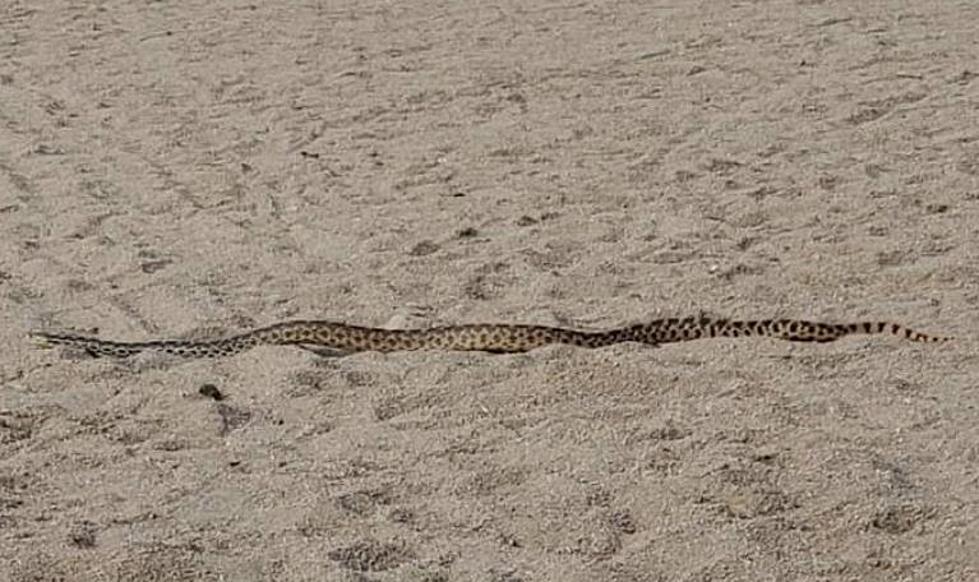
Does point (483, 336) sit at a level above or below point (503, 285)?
above

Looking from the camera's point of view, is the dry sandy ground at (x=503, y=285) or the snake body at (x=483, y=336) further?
the snake body at (x=483, y=336)

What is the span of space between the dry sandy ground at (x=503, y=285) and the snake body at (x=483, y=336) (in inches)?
4.1

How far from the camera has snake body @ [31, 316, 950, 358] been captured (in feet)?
23.4

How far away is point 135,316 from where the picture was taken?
786 cm

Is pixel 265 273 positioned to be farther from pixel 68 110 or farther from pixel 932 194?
pixel 68 110

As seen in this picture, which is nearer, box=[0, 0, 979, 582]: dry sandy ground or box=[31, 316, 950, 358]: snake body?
box=[0, 0, 979, 582]: dry sandy ground

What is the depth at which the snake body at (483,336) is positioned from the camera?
712 centimetres

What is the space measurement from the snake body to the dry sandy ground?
0.35 feet

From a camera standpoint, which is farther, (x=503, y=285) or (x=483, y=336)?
(x=503, y=285)

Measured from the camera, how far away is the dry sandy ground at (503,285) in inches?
221

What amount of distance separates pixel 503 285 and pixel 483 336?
3.13 feet

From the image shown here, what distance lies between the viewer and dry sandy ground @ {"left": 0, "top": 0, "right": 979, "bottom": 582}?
5605 mm

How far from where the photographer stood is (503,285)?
809 centimetres

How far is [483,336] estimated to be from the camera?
715cm
